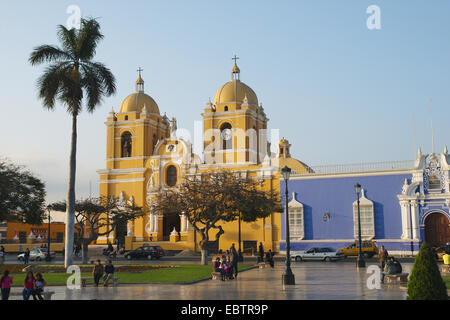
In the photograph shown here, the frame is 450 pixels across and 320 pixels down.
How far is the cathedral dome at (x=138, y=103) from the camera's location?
56.6m

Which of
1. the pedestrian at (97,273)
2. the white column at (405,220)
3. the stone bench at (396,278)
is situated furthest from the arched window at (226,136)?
the stone bench at (396,278)

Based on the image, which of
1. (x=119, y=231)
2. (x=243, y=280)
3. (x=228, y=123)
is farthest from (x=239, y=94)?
(x=243, y=280)

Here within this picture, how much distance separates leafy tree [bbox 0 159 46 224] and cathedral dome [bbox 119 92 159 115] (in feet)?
80.5

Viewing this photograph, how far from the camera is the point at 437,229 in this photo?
37.3m

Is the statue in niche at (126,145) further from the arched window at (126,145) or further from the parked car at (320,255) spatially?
the parked car at (320,255)

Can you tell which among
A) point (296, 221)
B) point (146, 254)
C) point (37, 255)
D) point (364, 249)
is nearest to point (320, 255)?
point (364, 249)

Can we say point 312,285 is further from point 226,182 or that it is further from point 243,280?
point 226,182

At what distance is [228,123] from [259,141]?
407 cm

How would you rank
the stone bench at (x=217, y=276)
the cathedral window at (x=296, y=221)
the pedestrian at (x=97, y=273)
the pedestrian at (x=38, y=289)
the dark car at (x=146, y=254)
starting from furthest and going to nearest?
1. the cathedral window at (x=296, y=221)
2. the dark car at (x=146, y=254)
3. the stone bench at (x=217, y=276)
4. the pedestrian at (x=97, y=273)
5. the pedestrian at (x=38, y=289)

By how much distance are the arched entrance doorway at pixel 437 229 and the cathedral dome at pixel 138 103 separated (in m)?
31.4

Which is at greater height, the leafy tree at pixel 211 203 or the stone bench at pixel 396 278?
the leafy tree at pixel 211 203

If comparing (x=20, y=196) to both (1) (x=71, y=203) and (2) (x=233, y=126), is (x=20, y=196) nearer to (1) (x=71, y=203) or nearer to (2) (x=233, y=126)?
(1) (x=71, y=203)

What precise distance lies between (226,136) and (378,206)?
18459 mm
